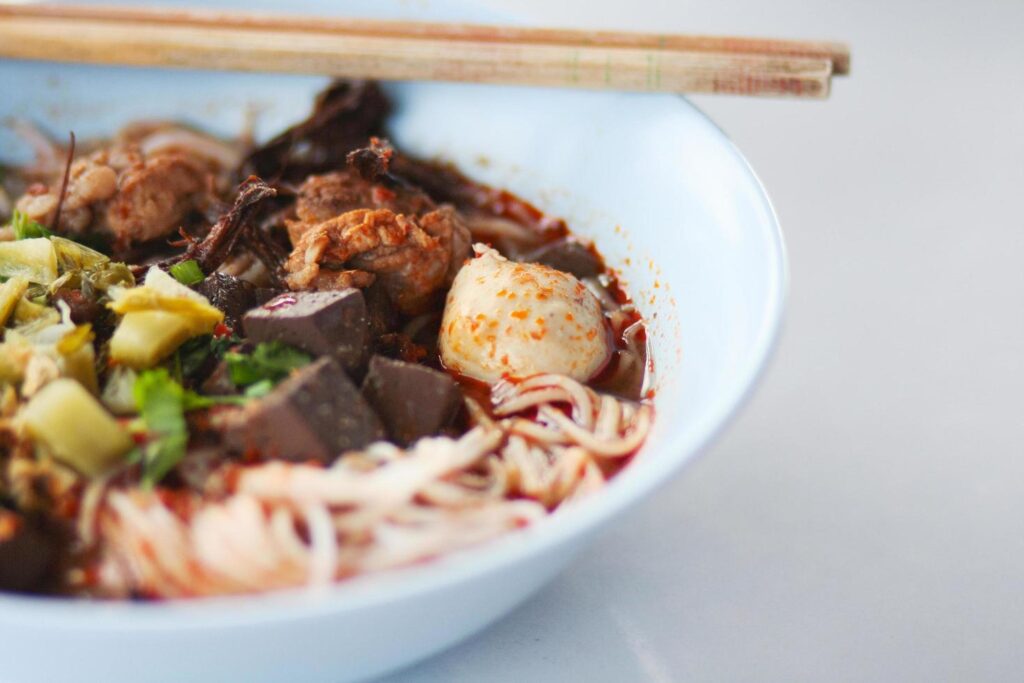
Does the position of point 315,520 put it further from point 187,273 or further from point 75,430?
point 187,273

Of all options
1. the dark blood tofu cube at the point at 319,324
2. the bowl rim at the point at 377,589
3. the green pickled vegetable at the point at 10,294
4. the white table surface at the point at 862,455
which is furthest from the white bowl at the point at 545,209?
the green pickled vegetable at the point at 10,294

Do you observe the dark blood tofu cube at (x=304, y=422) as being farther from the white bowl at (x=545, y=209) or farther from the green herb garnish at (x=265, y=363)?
the white bowl at (x=545, y=209)

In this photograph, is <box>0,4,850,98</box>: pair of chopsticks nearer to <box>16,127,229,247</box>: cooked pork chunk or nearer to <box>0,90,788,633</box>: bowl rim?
<box>16,127,229,247</box>: cooked pork chunk

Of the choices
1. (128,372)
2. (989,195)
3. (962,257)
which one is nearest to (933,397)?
(962,257)

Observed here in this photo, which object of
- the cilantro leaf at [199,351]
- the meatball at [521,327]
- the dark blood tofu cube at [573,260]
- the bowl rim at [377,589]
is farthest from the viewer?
the dark blood tofu cube at [573,260]

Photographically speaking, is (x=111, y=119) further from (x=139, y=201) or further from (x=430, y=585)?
(x=430, y=585)

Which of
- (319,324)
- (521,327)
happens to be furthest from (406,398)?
(521,327)
